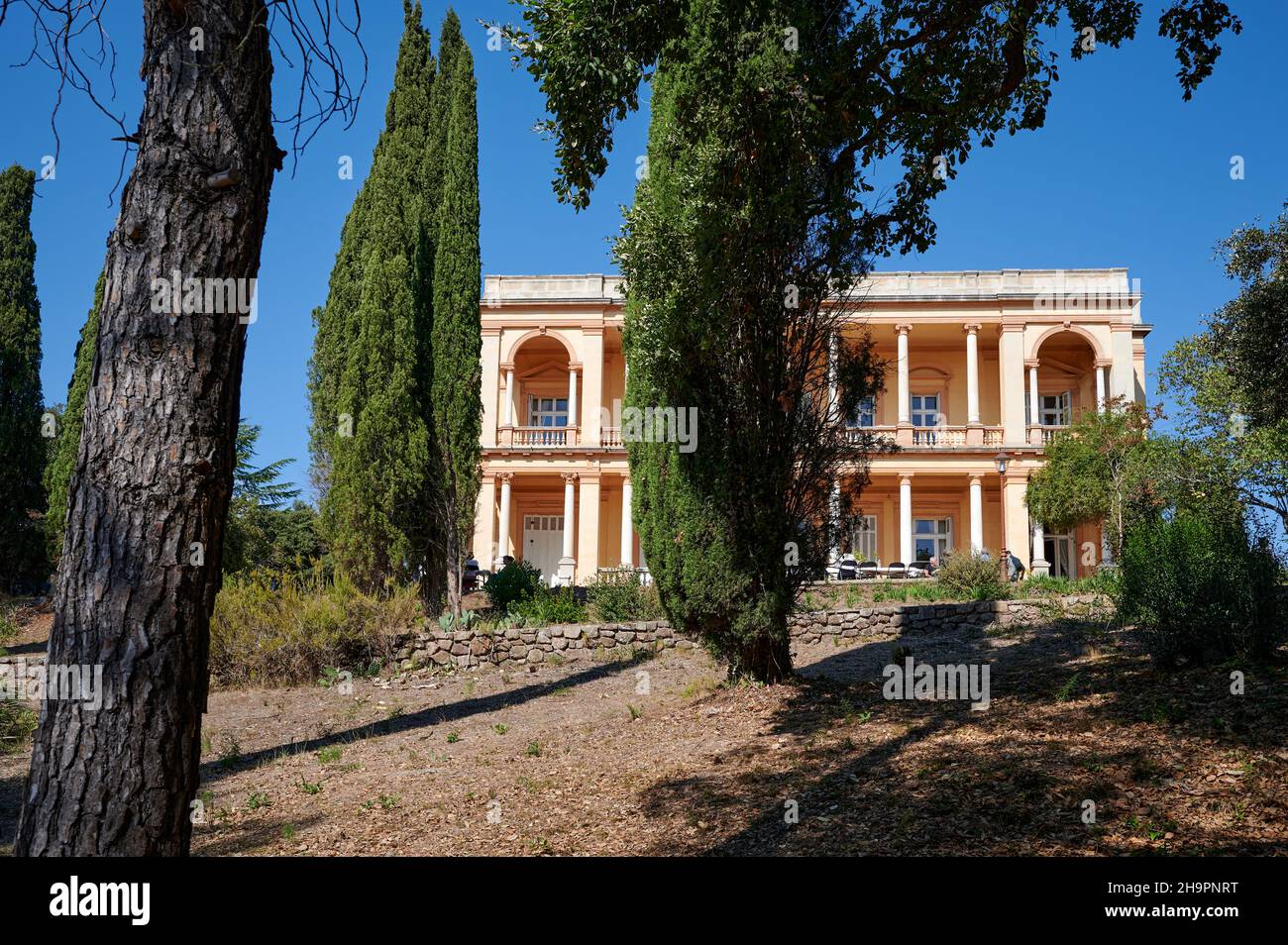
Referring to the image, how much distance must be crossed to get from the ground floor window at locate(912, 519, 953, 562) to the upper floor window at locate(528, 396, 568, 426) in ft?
41.1

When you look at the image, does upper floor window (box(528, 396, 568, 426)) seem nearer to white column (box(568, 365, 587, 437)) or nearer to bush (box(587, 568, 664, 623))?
white column (box(568, 365, 587, 437))

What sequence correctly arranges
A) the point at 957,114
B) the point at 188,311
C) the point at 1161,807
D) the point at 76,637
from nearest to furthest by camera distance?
the point at 76,637 < the point at 188,311 < the point at 1161,807 < the point at 957,114

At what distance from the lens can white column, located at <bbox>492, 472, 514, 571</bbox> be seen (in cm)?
2664

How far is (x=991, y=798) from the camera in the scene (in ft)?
15.5

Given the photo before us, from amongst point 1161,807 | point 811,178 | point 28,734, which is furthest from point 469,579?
point 1161,807

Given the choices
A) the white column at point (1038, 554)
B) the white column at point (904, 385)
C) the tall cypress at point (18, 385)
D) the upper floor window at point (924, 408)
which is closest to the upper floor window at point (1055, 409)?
the upper floor window at point (924, 408)

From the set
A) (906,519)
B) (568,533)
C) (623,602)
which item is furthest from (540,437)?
(623,602)

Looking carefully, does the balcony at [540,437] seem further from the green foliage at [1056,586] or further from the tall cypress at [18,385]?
the green foliage at [1056,586]

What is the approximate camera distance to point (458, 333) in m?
14.2

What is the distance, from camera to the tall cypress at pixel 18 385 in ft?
64.3

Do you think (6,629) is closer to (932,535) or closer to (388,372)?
(388,372)

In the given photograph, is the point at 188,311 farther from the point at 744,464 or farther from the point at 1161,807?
the point at 744,464

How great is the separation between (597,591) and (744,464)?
6.76 metres
